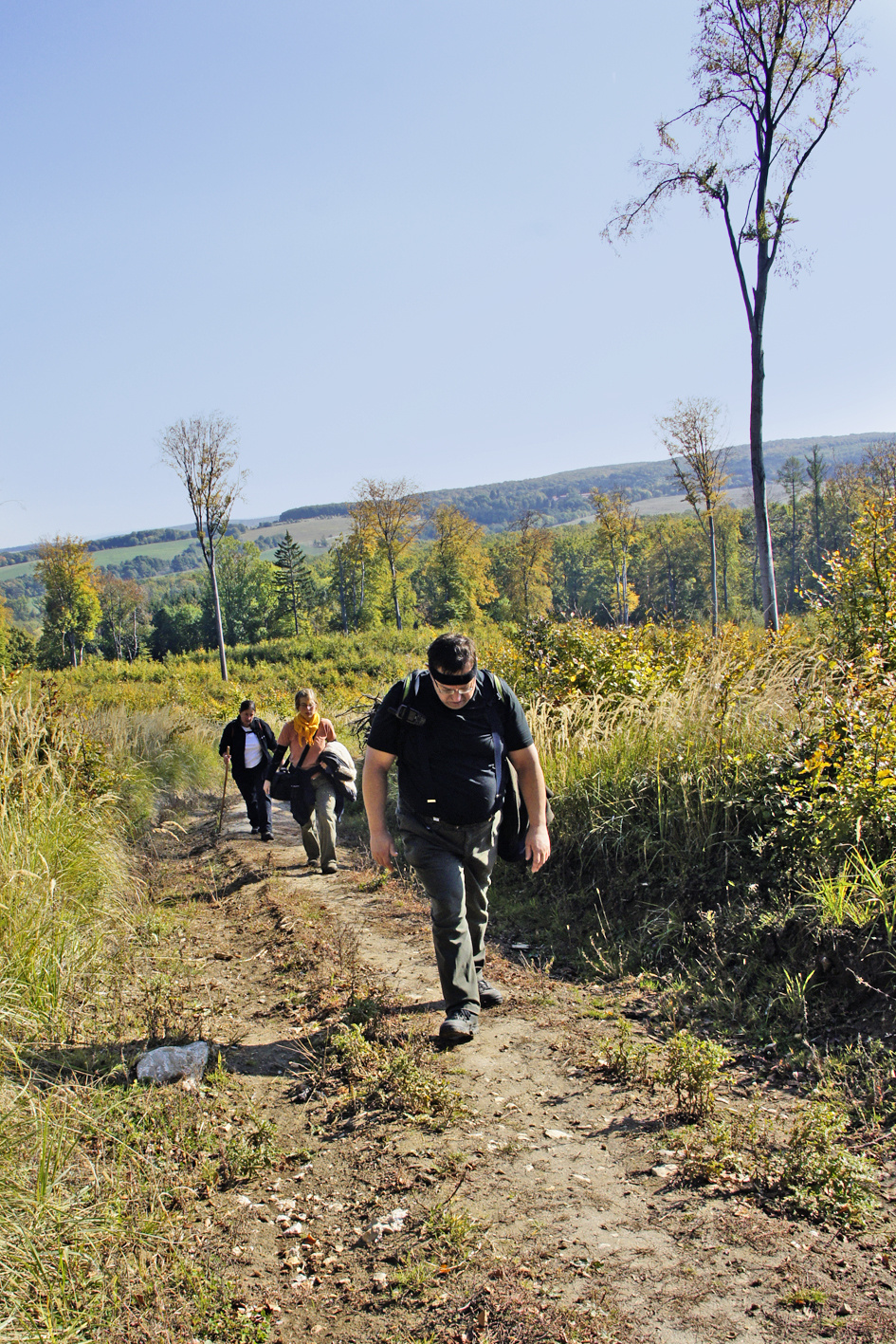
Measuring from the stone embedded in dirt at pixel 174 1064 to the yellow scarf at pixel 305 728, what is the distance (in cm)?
414

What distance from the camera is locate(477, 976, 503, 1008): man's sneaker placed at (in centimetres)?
450

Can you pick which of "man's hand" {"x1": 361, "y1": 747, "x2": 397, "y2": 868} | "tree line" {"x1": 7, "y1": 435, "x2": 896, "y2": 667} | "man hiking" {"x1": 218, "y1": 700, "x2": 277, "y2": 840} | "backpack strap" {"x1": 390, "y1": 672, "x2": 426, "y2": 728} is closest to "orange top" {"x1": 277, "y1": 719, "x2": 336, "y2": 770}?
"man hiking" {"x1": 218, "y1": 700, "x2": 277, "y2": 840}

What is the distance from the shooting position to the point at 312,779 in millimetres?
7820

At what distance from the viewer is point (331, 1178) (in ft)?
10.1

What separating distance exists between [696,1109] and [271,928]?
362cm

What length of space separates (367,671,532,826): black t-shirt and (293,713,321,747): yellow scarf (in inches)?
157

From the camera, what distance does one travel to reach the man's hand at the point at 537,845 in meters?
4.12

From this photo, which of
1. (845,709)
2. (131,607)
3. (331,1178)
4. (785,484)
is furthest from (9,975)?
(131,607)

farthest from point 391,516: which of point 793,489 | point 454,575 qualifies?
point 793,489

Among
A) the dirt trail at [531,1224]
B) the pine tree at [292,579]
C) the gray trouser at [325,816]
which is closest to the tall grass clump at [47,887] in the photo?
the dirt trail at [531,1224]

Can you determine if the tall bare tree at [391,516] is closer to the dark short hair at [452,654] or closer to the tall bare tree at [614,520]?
the tall bare tree at [614,520]

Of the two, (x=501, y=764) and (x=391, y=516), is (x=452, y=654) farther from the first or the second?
(x=391, y=516)

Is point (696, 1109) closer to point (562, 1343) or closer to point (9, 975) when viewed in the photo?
point (562, 1343)

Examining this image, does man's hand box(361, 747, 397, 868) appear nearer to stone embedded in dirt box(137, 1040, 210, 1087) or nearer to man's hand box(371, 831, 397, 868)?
man's hand box(371, 831, 397, 868)
